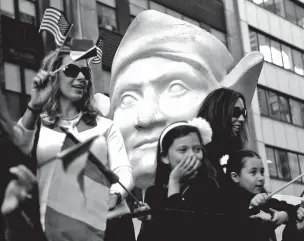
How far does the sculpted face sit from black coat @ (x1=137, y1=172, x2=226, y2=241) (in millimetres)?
1150

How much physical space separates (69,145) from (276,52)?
18968mm

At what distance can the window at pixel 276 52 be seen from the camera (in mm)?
20995

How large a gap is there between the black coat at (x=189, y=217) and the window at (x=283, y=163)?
15.7 m

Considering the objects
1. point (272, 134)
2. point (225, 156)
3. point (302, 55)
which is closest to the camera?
point (225, 156)

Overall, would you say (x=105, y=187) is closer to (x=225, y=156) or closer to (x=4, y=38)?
(x=225, y=156)

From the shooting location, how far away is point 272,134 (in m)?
19.6

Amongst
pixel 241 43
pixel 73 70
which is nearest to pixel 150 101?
pixel 73 70

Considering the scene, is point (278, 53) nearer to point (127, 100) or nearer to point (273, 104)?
point (273, 104)

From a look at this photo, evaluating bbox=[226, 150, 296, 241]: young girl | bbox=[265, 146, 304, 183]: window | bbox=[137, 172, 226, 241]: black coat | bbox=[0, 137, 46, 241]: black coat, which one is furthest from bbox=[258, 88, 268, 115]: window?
bbox=[0, 137, 46, 241]: black coat

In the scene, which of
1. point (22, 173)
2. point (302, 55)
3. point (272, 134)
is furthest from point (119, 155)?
point (302, 55)

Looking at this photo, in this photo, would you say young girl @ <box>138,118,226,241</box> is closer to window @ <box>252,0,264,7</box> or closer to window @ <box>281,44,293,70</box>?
window @ <box>252,0,264,7</box>

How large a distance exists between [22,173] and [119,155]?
0.74 meters

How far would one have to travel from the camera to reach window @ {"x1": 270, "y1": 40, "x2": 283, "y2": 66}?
827 inches

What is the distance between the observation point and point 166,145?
3506 mm
